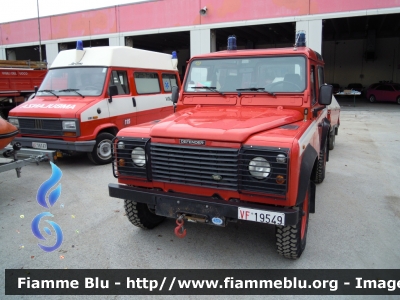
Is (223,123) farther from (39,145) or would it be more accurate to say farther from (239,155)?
(39,145)

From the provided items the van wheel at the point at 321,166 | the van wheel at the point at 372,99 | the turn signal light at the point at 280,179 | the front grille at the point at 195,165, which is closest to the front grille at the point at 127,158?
the front grille at the point at 195,165

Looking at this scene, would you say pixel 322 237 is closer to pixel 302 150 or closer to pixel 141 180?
pixel 302 150

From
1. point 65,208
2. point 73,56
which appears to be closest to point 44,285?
point 65,208

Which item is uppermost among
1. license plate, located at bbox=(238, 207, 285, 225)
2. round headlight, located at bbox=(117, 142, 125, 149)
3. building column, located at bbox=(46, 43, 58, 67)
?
building column, located at bbox=(46, 43, 58, 67)

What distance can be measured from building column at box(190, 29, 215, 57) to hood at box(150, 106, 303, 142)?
53.2 feet

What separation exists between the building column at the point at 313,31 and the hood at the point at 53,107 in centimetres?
1383

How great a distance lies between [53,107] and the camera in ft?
22.0

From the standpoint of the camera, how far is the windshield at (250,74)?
419 centimetres

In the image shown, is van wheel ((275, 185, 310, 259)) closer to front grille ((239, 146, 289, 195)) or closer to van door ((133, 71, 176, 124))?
front grille ((239, 146, 289, 195))

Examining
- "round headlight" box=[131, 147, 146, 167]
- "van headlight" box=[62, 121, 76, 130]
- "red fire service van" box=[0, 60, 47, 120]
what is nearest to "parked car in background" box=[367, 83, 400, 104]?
"red fire service van" box=[0, 60, 47, 120]

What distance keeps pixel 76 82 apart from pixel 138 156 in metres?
4.69

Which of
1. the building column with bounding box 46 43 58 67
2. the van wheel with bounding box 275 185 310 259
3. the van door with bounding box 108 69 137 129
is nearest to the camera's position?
the van wheel with bounding box 275 185 310 259

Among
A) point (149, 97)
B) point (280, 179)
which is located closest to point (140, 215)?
point (280, 179)

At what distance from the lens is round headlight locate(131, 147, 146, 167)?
3.40m
